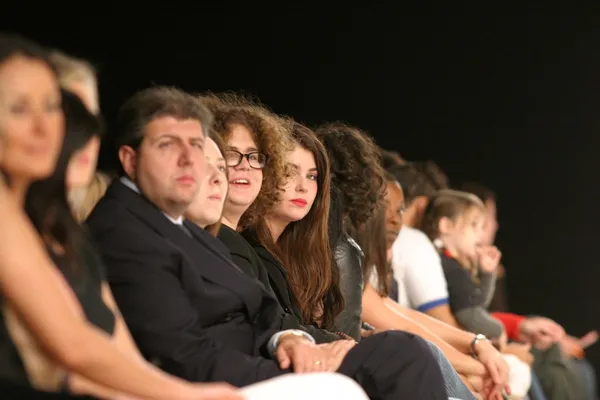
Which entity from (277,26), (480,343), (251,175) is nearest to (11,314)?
(251,175)

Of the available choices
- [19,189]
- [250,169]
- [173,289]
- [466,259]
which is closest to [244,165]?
[250,169]

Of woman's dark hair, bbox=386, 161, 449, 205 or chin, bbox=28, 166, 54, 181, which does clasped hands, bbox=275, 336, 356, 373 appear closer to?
chin, bbox=28, 166, 54, 181

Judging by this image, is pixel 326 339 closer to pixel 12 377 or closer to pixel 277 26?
pixel 12 377

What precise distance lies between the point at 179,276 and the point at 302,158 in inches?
39.4

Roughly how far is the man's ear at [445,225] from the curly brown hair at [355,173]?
905mm

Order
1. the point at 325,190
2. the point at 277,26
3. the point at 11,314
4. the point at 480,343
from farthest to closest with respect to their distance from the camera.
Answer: the point at 277,26 → the point at 480,343 → the point at 325,190 → the point at 11,314

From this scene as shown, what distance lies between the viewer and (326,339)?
2652 mm

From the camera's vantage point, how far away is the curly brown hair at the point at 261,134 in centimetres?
274

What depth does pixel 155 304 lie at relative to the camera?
1981 mm

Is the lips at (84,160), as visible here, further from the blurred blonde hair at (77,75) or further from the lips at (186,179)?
the lips at (186,179)

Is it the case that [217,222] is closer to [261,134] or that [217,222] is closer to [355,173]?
[261,134]

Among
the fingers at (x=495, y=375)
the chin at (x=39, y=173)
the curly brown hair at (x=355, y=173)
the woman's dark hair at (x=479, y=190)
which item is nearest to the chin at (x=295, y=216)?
the curly brown hair at (x=355, y=173)

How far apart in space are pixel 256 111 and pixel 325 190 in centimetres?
38

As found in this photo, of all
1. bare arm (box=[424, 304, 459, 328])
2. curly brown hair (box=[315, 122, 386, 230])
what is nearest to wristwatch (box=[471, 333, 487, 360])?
bare arm (box=[424, 304, 459, 328])
